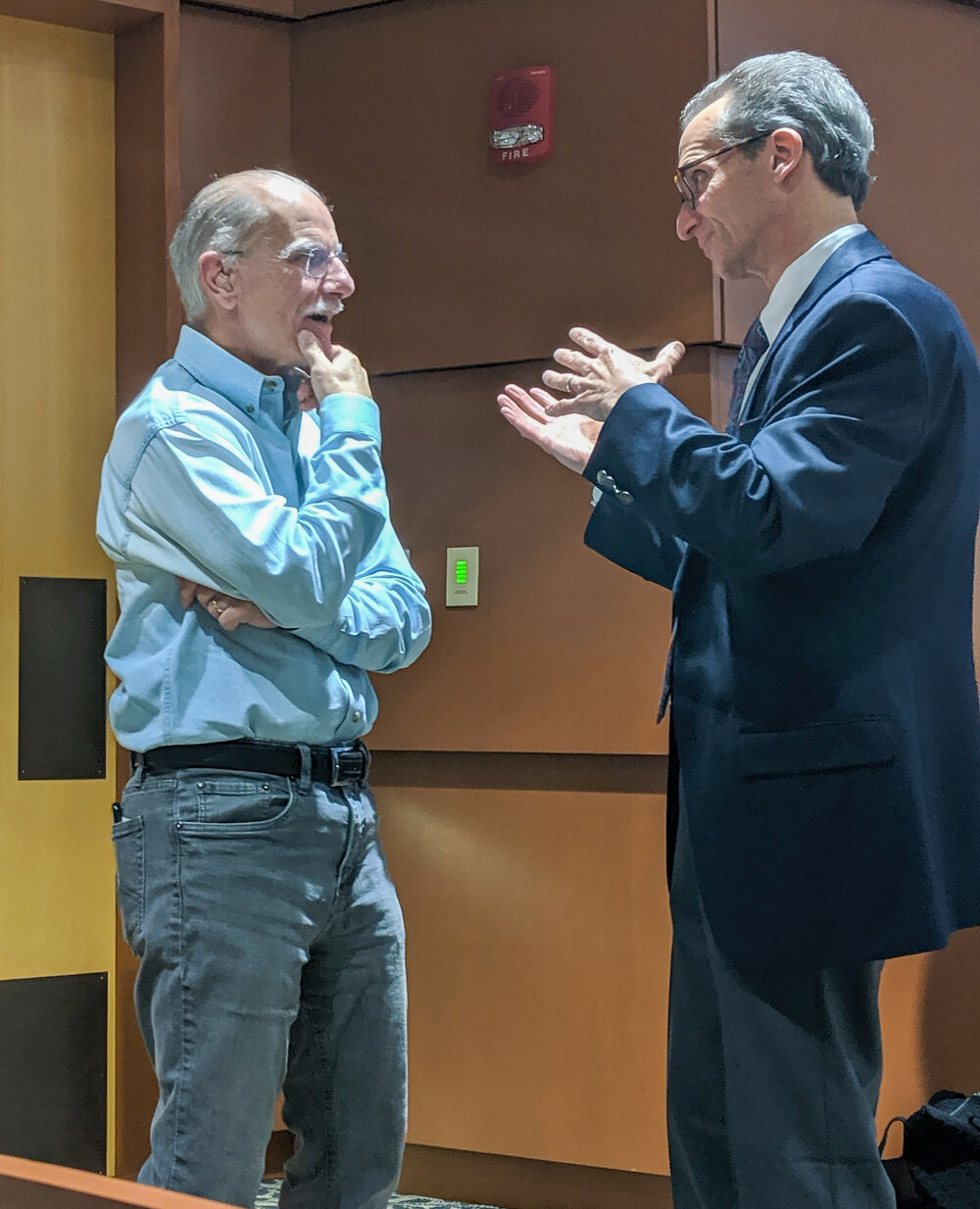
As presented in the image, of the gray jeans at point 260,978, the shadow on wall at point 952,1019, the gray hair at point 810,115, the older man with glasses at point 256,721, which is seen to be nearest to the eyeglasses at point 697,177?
the gray hair at point 810,115

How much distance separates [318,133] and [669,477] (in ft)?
6.31

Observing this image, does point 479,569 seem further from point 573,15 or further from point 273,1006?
point 273,1006

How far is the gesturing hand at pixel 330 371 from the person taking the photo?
191cm

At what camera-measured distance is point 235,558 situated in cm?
171

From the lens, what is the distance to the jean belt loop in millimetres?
1779

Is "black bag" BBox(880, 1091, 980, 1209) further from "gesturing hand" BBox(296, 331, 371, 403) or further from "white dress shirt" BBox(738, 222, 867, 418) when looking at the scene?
"gesturing hand" BBox(296, 331, 371, 403)

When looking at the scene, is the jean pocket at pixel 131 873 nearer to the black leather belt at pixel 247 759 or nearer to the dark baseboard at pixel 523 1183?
the black leather belt at pixel 247 759

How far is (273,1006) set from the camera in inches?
67.9

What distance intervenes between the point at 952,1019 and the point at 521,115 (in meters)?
2.06

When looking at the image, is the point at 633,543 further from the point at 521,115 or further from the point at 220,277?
the point at 521,115

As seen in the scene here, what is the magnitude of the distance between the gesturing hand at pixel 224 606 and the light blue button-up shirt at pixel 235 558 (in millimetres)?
15

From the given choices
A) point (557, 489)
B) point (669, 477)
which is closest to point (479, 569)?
point (557, 489)

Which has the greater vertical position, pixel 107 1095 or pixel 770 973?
pixel 770 973

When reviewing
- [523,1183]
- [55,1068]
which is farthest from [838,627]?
[55,1068]
